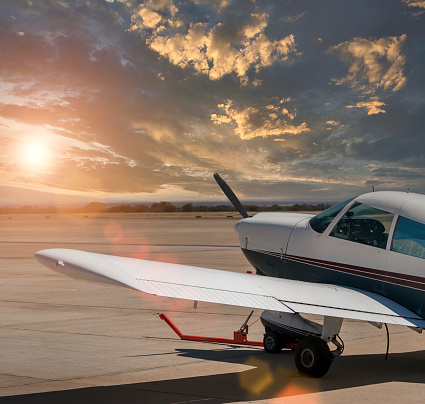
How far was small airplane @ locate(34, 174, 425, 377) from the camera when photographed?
611 centimetres

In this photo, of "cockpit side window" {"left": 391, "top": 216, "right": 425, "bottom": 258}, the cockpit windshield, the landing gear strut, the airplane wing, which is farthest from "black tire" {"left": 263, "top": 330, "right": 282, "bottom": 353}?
"cockpit side window" {"left": 391, "top": 216, "right": 425, "bottom": 258}

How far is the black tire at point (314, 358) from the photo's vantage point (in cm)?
690

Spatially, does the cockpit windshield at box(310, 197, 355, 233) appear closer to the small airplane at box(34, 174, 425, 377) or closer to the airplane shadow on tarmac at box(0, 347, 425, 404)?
the small airplane at box(34, 174, 425, 377)

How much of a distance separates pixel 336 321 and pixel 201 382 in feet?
6.08

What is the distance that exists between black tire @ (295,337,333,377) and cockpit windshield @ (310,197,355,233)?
174 cm

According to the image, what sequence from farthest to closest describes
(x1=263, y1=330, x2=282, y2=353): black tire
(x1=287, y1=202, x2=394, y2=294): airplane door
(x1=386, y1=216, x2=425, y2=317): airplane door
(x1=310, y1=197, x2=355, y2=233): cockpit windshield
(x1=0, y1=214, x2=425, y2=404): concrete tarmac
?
(x1=263, y1=330, x2=282, y2=353): black tire < (x1=310, y1=197, x2=355, y2=233): cockpit windshield < (x1=287, y1=202, x2=394, y2=294): airplane door < (x1=386, y1=216, x2=425, y2=317): airplane door < (x1=0, y1=214, x2=425, y2=404): concrete tarmac

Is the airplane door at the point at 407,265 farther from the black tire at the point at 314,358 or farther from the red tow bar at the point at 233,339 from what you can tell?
the red tow bar at the point at 233,339

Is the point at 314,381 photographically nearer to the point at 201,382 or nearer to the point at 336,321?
the point at 336,321

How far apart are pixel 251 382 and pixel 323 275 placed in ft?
6.34

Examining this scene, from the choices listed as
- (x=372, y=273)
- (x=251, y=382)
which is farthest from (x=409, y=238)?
(x=251, y=382)

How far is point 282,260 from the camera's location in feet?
28.7

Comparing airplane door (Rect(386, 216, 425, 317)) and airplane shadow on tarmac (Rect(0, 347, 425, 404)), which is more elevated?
airplane door (Rect(386, 216, 425, 317))

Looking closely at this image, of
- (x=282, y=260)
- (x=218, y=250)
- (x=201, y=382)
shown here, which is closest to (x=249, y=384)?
(x=201, y=382)

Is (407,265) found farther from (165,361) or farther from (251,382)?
(165,361)
